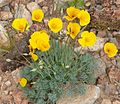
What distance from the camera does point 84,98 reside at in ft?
9.50

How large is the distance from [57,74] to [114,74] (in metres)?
0.49

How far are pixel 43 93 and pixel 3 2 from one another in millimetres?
964

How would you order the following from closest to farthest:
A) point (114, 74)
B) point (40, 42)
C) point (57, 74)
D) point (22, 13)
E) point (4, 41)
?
1. point (40, 42)
2. point (57, 74)
3. point (114, 74)
4. point (4, 41)
5. point (22, 13)

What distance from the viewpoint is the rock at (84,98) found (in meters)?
2.88

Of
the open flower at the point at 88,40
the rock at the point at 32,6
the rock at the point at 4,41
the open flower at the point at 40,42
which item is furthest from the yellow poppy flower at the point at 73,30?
the rock at the point at 32,6

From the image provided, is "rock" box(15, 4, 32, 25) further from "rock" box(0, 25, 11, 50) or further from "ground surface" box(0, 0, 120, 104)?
"rock" box(0, 25, 11, 50)

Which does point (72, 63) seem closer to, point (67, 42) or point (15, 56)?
point (67, 42)

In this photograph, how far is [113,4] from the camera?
11.3ft

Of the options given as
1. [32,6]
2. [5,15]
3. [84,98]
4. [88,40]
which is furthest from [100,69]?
[5,15]

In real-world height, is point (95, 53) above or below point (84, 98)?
above

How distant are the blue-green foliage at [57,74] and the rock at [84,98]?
0.04 meters

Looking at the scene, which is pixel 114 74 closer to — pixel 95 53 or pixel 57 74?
pixel 95 53

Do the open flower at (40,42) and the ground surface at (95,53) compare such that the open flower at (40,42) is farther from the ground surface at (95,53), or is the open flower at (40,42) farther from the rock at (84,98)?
the rock at (84,98)

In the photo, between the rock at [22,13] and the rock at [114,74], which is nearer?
the rock at [114,74]
